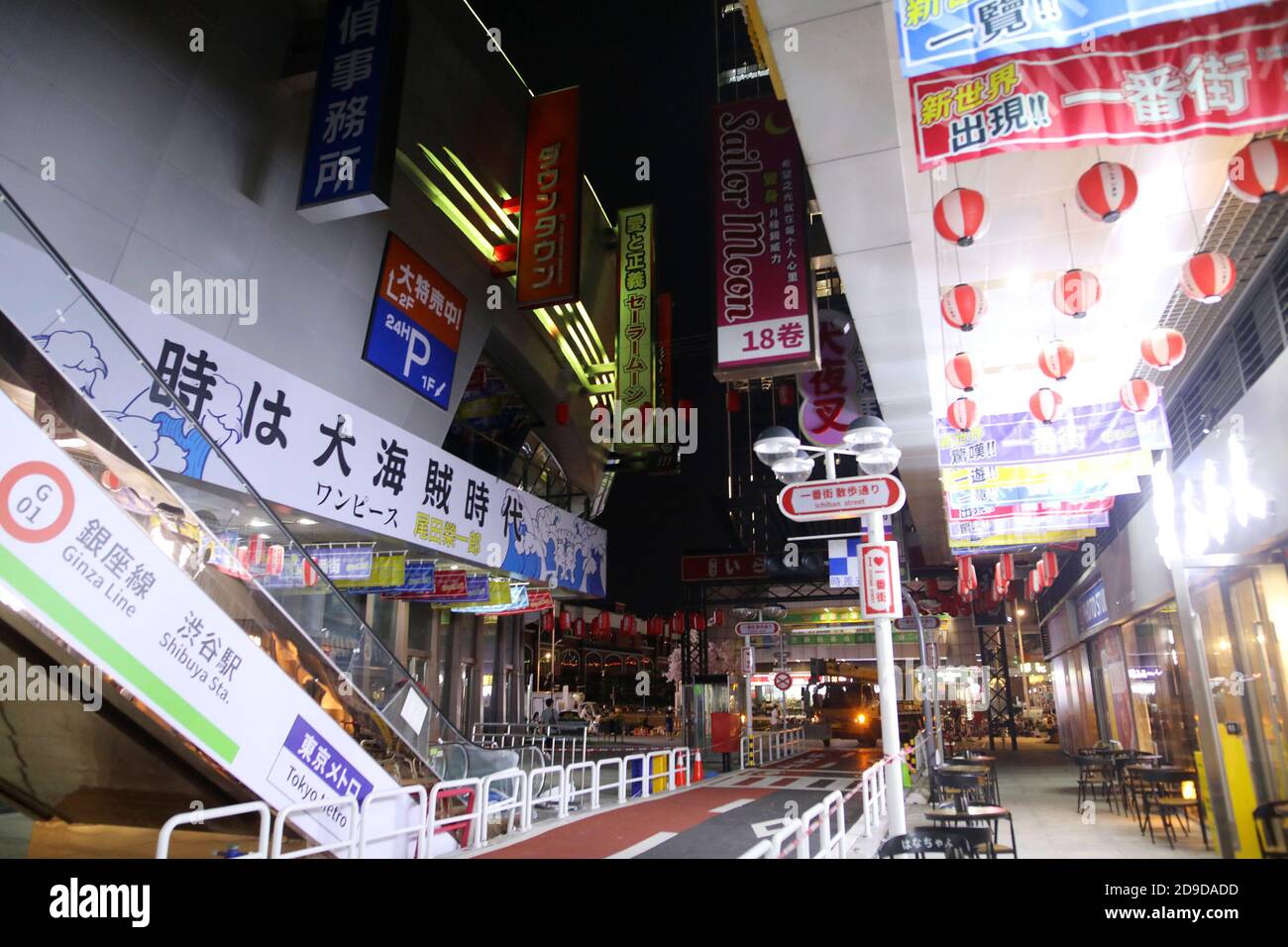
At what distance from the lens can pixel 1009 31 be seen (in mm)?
3748

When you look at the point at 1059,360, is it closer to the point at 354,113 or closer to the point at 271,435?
the point at 354,113

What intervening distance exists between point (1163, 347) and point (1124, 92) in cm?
356

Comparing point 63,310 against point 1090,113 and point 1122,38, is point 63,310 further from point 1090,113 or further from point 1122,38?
point 1122,38

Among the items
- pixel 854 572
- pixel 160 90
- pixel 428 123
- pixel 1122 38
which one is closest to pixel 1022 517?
pixel 854 572

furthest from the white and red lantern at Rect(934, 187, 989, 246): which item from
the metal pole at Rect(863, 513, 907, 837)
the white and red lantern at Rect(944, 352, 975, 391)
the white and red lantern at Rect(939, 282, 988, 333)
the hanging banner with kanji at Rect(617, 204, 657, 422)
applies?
the hanging banner with kanji at Rect(617, 204, 657, 422)

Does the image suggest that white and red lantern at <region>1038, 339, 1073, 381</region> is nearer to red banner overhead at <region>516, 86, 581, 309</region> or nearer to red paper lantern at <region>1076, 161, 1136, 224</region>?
red paper lantern at <region>1076, 161, 1136, 224</region>

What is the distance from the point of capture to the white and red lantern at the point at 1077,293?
255 inches

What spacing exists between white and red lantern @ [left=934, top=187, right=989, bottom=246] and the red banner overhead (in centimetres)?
773

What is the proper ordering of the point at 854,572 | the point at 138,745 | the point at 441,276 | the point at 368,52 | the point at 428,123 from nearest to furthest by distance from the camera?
the point at 138,745
the point at 368,52
the point at 428,123
the point at 441,276
the point at 854,572

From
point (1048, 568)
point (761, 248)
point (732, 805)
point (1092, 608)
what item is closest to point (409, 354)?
point (761, 248)

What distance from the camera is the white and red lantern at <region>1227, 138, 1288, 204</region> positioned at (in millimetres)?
4504

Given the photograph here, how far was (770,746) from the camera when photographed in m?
22.1

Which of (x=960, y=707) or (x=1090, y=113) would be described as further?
(x=960, y=707)
